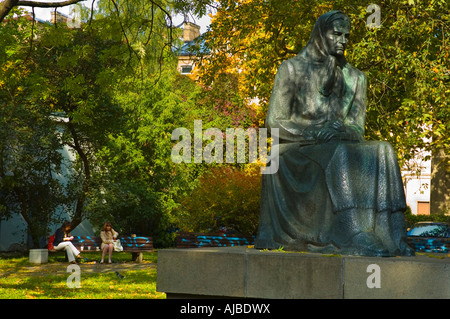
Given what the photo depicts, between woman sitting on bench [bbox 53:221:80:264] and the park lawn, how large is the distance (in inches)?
21.5

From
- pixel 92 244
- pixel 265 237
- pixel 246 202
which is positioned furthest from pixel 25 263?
pixel 265 237

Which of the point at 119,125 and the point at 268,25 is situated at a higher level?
the point at 268,25

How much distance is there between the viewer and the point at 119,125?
23.6m

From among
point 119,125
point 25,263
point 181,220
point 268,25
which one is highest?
point 268,25

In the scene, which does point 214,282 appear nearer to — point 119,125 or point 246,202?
point 246,202

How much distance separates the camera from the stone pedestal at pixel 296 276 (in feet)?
18.6

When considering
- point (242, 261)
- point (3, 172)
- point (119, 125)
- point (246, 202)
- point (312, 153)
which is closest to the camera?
point (242, 261)

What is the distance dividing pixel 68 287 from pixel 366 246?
28.0 ft

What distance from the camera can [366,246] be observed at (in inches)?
248

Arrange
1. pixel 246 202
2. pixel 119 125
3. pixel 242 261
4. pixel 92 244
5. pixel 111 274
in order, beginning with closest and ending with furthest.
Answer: pixel 242 261 < pixel 111 274 < pixel 246 202 < pixel 92 244 < pixel 119 125

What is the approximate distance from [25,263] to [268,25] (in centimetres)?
948

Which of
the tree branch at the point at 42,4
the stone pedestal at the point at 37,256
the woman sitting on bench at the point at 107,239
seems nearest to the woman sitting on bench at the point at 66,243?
the stone pedestal at the point at 37,256

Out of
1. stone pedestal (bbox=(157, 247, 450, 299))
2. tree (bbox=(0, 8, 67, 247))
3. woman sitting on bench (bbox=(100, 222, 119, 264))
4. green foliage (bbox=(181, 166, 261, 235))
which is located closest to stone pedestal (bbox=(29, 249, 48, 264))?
woman sitting on bench (bbox=(100, 222, 119, 264))

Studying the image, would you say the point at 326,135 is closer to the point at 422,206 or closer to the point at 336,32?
the point at 336,32
